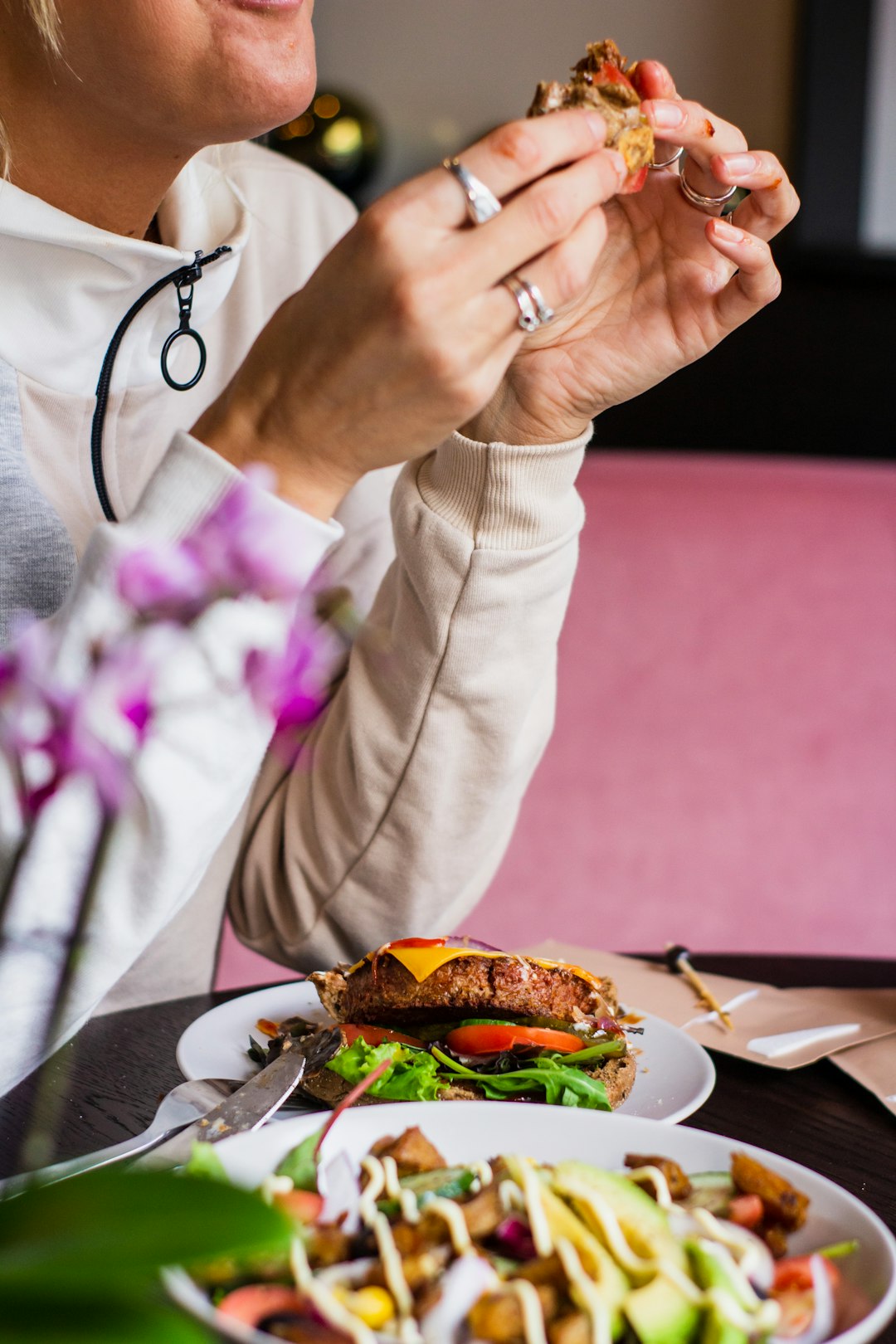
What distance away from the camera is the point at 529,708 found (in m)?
1.05

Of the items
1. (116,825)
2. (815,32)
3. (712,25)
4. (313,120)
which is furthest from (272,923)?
(712,25)

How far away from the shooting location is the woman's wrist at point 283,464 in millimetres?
602

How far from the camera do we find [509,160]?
1.99 ft

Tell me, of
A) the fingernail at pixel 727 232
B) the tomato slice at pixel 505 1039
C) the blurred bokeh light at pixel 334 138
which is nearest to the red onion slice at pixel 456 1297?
the tomato slice at pixel 505 1039

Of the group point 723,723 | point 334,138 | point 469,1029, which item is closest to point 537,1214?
point 469,1029

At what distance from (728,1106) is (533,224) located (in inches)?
21.9

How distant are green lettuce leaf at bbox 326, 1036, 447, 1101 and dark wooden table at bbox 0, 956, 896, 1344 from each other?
125mm

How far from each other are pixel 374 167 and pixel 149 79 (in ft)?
6.77

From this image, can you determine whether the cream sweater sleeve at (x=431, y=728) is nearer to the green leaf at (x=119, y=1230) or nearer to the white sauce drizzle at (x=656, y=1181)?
the white sauce drizzle at (x=656, y=1181)

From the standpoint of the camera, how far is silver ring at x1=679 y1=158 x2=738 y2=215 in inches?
36.6

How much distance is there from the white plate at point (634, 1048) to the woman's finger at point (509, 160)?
1.65 feet

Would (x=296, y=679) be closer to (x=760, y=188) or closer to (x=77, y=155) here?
(x=760, y=188)

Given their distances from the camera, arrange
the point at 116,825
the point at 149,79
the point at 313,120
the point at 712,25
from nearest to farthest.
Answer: the point at 116,825 → the point at 149,79 → the point at 313,120 → the point at 712,25

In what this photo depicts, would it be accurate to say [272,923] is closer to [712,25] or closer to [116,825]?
[116,825]
